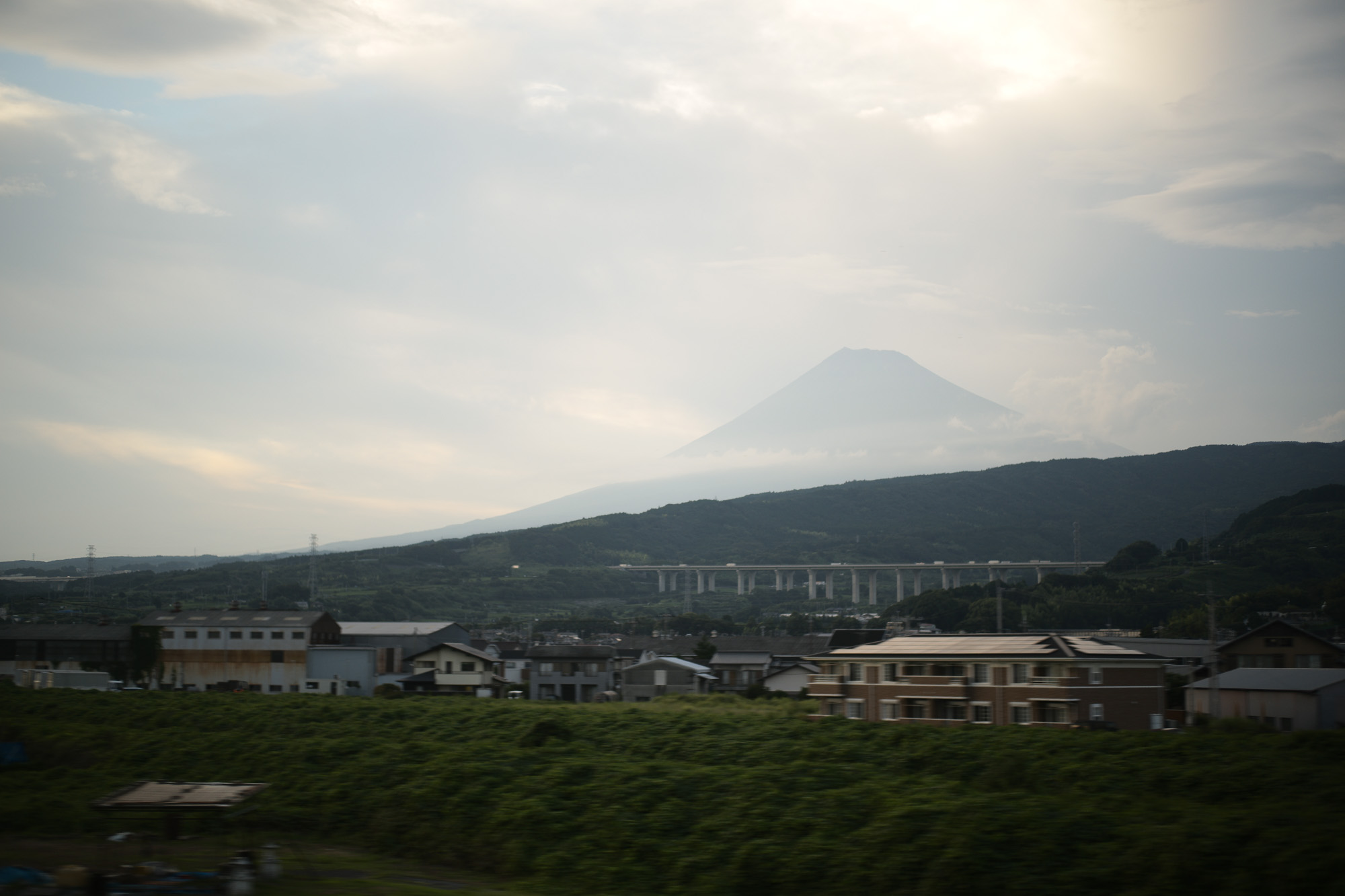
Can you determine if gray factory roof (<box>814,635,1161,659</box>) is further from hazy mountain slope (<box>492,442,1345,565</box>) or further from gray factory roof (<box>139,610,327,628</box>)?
hazy mountain slope (<box>492,442,1345,565</box>)

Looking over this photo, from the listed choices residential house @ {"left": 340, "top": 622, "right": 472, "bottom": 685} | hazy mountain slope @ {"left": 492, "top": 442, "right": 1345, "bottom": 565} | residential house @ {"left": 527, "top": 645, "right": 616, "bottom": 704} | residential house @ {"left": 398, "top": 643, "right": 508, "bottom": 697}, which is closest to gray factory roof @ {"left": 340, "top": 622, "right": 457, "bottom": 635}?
residential house @ {"left": 340, "top": 622, "right": 472, "bottom": 685}

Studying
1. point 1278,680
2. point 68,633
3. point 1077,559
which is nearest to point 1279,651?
point 1278,680

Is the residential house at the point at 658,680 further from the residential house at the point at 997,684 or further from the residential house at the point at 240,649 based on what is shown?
the residential house at the point at 240,649

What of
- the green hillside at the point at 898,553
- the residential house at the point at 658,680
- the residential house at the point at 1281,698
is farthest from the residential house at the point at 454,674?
the green hillside at the point at 898,553

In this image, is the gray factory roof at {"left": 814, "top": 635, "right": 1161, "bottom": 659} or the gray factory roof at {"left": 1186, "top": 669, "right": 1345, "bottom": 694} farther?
the gray factory roof at {"left": 1186, "top": 669, "right": 1345, "bottom": 694}

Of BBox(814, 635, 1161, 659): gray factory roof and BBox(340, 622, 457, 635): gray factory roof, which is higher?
BBox(814, 635, 1161, 659): gray factory roof

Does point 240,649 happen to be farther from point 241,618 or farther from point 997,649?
point 997,649

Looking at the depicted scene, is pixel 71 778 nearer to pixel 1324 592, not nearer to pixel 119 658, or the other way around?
pixel 119 658
